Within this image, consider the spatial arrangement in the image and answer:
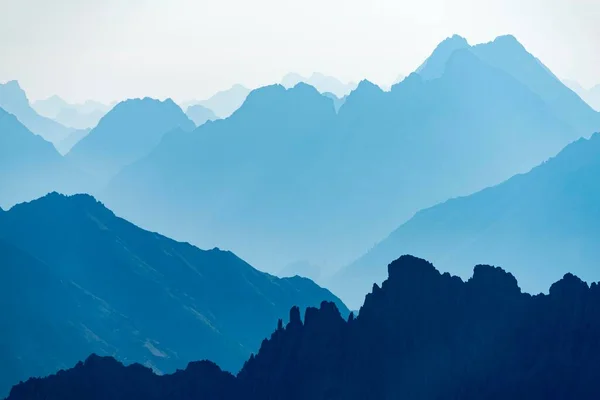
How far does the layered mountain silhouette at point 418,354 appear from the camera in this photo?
16488 cm

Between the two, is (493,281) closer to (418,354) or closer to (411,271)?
(411,271)

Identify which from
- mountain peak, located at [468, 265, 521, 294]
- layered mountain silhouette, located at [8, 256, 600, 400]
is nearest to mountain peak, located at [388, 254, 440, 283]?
layered mountain silhouette, located at [8, 256, 600, 400]

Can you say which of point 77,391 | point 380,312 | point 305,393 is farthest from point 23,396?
point 380,312

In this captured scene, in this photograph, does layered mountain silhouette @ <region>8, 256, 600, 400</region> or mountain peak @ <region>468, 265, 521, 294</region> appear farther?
mountain peak @ <region>468, 265, 521, 294</region>

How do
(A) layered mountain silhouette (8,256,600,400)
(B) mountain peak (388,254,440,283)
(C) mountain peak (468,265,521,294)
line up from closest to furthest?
(A) layered mountain silhouette (8,256,600,400)
(C) mountain peak (468,265,521,294)
(B) mountain peak (388,254,440,283)

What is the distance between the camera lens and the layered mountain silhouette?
541 feet

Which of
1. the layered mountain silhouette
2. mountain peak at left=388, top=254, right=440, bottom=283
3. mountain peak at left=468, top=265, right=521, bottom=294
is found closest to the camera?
the layered mountain silhouette

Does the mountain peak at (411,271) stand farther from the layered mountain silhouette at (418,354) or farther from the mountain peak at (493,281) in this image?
the mountain peak at (493,281)

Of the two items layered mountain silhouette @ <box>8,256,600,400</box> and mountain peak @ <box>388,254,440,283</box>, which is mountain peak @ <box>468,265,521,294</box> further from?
mountain peak @ <box>388,254,440,283</box>

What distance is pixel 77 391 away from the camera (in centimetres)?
18788

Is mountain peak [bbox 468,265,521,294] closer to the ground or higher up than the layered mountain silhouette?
higher up

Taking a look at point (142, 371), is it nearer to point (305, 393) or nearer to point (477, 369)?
point (305, 393)

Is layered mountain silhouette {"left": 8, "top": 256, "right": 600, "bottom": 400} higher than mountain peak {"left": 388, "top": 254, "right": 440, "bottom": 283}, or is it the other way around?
mountain peak {"left": 388, "top": 254, "right": 440, "bottom": 283}

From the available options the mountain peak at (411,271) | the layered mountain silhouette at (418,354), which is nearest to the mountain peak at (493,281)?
the layered mountain silhouette at (418,354)
